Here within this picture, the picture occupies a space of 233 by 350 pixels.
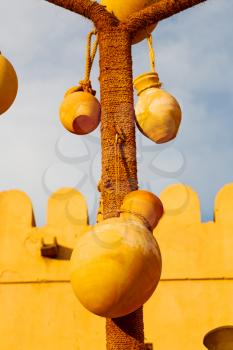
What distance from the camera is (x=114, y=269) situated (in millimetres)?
1820

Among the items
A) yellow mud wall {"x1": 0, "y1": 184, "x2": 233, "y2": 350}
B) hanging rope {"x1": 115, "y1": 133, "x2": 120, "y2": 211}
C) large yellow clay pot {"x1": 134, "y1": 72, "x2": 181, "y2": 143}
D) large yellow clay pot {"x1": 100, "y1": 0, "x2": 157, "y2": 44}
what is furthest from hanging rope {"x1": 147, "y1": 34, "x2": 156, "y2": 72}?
yellow mud wall {"x1": 0, "y1": 184, "x2": 233, "y2": 350}

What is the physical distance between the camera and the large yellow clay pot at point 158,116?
233cm

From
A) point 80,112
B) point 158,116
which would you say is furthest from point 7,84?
point 158,116

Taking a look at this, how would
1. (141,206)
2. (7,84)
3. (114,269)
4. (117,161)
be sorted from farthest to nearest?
(7,84) < (117,161) < (141,206) < (114,269)

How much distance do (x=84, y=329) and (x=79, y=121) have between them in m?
4.06

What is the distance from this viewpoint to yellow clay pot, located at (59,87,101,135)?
2342mm

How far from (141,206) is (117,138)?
265mm

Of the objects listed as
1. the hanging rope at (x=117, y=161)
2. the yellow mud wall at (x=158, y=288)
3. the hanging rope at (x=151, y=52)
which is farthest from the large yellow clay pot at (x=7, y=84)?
the yellow mud wall at (x=158, y=288)

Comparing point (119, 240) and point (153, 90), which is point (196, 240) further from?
point (119, 240)

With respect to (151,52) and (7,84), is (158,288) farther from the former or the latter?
(7,84)

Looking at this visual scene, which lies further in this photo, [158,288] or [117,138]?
[158,288]

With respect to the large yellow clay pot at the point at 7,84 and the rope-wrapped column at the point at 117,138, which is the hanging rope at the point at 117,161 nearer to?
the rope-wrapped column at the point at 117,138

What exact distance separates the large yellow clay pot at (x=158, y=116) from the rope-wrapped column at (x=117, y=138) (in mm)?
97

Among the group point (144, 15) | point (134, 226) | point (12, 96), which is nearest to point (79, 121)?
point (12, 96)
